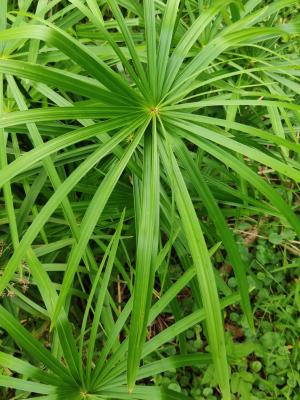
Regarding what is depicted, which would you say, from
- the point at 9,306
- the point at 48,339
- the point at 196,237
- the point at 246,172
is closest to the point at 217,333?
the point at 196,237

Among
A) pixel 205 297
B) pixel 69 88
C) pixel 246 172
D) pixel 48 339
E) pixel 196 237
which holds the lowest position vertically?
pixel 48 339

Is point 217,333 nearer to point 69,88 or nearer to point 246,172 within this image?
point 246,172

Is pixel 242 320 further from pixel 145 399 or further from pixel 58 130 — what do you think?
pixel 58 130

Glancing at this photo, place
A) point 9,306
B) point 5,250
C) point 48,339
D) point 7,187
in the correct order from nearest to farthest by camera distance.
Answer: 1. point 7,187
2. point 5,250
3. point 9,306
4. point 48,339

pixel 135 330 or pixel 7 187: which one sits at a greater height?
pixel 7 187

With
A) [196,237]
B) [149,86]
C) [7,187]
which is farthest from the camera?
[7,187]

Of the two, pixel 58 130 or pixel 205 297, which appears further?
pixel 58 130

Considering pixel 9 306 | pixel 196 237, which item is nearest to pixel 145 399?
pixel 196 237
